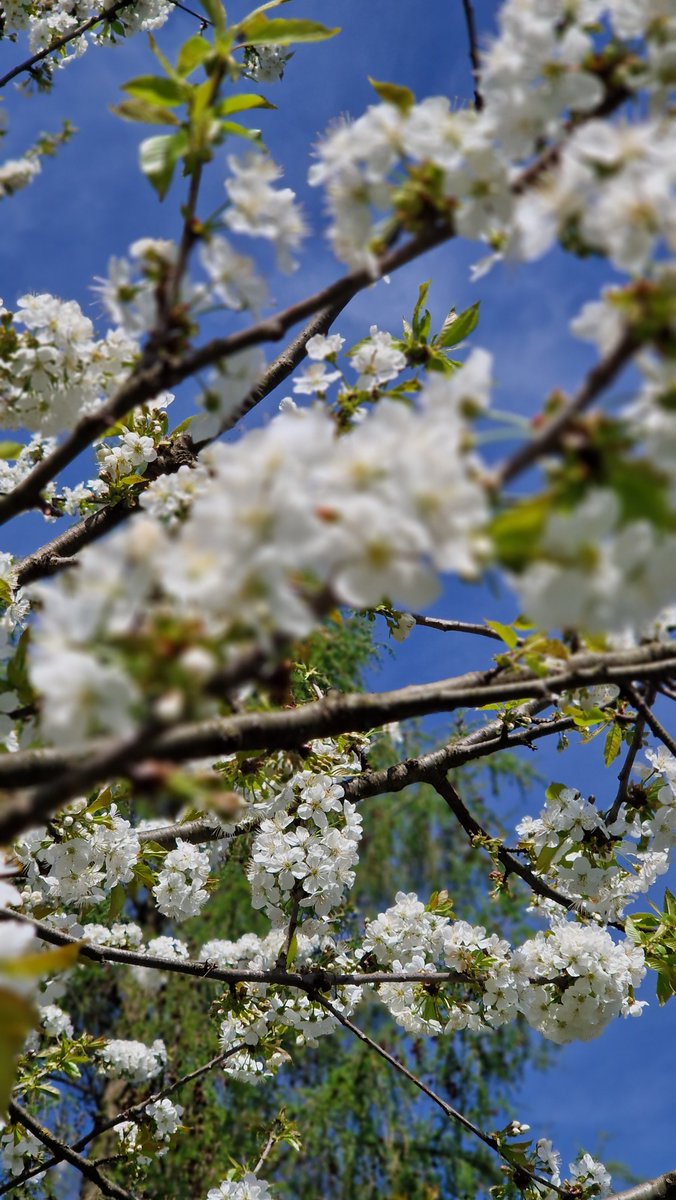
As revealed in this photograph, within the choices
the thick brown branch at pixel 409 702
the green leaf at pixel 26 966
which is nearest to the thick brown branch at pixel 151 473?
the thick brown branch at pixel 409 702

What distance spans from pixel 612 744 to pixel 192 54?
4.88ft

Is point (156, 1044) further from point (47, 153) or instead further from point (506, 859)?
point (47, 153)

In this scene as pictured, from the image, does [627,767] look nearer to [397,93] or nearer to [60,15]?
[397,93]

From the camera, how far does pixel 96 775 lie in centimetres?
66

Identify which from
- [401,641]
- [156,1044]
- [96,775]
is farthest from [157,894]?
[156,1044]

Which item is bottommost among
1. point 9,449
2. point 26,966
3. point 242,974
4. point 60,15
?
point 26,966

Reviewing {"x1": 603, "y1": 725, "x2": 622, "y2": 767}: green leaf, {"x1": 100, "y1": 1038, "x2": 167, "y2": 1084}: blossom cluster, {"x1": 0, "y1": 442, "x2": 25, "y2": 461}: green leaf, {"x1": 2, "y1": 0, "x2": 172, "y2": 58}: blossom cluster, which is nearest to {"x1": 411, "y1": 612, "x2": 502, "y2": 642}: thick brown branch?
{"x1": 603, "y1": 725, "x2": 622, "y2": 767}: green leaf

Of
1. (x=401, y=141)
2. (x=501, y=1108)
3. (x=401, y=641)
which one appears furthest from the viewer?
(x=501, y=1108)

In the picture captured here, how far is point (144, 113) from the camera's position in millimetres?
1063

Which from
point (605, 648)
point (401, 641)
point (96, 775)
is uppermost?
point (401, 641)

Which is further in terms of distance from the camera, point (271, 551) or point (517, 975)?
point (517, 975)

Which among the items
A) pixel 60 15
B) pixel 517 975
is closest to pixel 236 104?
pixel 517 975

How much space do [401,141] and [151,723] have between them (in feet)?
2.22

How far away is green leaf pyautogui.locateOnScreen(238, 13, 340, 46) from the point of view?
1.19m
